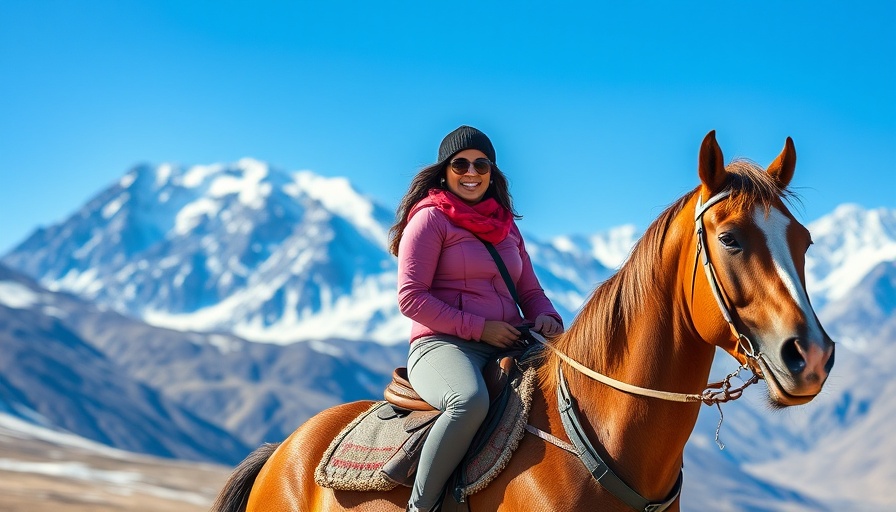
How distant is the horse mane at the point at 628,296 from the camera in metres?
4.86

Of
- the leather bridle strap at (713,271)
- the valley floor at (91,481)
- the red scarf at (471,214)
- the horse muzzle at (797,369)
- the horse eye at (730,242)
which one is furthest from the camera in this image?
the valley floor at (91,481)

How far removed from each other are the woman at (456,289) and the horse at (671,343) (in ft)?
1.09

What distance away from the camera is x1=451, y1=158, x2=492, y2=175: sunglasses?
6137 millimetres

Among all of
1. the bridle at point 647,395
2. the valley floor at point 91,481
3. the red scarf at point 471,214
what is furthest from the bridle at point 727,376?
the valley floor at point 91,481

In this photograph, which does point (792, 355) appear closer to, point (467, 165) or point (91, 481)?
point (467, 165)

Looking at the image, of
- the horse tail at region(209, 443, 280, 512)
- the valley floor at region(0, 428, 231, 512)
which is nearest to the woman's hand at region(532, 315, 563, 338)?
the horse tail at region(209, 443, 280, 512)

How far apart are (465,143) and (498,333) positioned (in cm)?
128

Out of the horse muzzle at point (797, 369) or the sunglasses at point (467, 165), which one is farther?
the sunglasses at point (467, 165)

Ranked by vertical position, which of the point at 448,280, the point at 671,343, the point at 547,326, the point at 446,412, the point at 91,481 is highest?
the point at 448,280

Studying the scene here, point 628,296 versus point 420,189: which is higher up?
point 420,189

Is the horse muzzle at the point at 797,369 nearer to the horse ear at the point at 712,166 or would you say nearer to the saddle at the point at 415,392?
the horse ear at the point at 712,166

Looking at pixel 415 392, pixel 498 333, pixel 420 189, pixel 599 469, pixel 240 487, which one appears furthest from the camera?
pixel 240 487

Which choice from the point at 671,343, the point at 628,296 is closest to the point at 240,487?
the point at 628,296

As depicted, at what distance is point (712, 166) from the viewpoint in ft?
15.6
